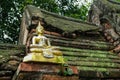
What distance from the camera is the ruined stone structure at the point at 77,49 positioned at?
4000 millimetres

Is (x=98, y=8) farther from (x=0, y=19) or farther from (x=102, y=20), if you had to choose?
(x=0, y=19)

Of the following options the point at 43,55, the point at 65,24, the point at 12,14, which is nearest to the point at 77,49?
the point at 65,24

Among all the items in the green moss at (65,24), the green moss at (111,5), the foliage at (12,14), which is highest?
the green moss at (111,5)

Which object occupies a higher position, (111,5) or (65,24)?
(111,5)

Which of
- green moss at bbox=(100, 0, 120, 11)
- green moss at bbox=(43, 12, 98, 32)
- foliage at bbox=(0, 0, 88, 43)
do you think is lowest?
foliage at bbox=(0, 0, 88, 43)

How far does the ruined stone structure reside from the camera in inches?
157

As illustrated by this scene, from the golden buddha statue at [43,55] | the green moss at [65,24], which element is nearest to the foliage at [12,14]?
Result: the green moss at [65,24]

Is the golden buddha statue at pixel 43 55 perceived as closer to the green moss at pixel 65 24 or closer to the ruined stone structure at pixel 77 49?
the ruined stone structure at pixel 77 49

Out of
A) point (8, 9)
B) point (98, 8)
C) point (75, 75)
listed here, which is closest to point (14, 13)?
point (8, 9)

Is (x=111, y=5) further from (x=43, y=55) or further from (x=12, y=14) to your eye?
(x=12, y=14)

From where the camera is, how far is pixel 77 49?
21.1 feet

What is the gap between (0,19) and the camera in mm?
17469

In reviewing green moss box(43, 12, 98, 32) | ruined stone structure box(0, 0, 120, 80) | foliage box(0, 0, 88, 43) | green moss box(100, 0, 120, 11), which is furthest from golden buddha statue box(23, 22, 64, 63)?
foliage box(0, 0, 88, 43)

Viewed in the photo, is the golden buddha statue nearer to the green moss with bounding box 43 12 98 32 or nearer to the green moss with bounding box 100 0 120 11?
the green moss with bounding box 43 12 98 32
